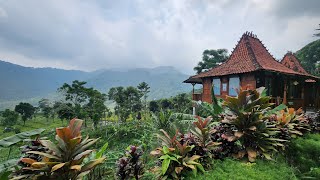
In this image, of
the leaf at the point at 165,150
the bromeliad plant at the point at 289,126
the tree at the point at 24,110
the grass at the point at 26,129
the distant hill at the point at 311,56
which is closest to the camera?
the leaf at the point at 165,150

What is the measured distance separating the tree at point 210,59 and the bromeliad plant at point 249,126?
30.1 metres

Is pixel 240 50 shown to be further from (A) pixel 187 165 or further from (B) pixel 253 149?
(A) pixel 187 165

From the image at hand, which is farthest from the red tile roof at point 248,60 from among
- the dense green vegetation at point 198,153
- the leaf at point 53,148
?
the leaf at point 53,148

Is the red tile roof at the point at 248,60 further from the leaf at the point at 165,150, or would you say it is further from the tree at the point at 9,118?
the tree at the point at 9,118

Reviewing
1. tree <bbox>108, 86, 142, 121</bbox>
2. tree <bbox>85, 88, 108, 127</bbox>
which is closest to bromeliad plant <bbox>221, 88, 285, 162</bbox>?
tree <bbox>85, 88, 108, 127</bbox>

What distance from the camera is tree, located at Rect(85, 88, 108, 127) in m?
30.4

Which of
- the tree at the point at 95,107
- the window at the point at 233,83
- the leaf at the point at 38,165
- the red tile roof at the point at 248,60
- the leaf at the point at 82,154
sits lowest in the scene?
the tree at the point at 95,107

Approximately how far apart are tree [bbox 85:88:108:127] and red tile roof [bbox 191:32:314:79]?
52.4 ft

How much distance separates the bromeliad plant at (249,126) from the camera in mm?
4145

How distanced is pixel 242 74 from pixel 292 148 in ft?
33.4

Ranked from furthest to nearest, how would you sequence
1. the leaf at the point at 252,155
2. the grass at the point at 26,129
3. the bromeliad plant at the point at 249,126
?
the grass at the point at 26,129, the bromeliad plant at the point at 249,126, the leaf at the point at 252,155

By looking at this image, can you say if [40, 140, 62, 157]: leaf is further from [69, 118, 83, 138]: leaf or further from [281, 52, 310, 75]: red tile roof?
[281, 52, 310, 75]: red tile roof

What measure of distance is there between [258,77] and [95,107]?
22.5 metres

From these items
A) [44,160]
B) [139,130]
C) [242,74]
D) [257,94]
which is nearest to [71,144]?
[44,160]
